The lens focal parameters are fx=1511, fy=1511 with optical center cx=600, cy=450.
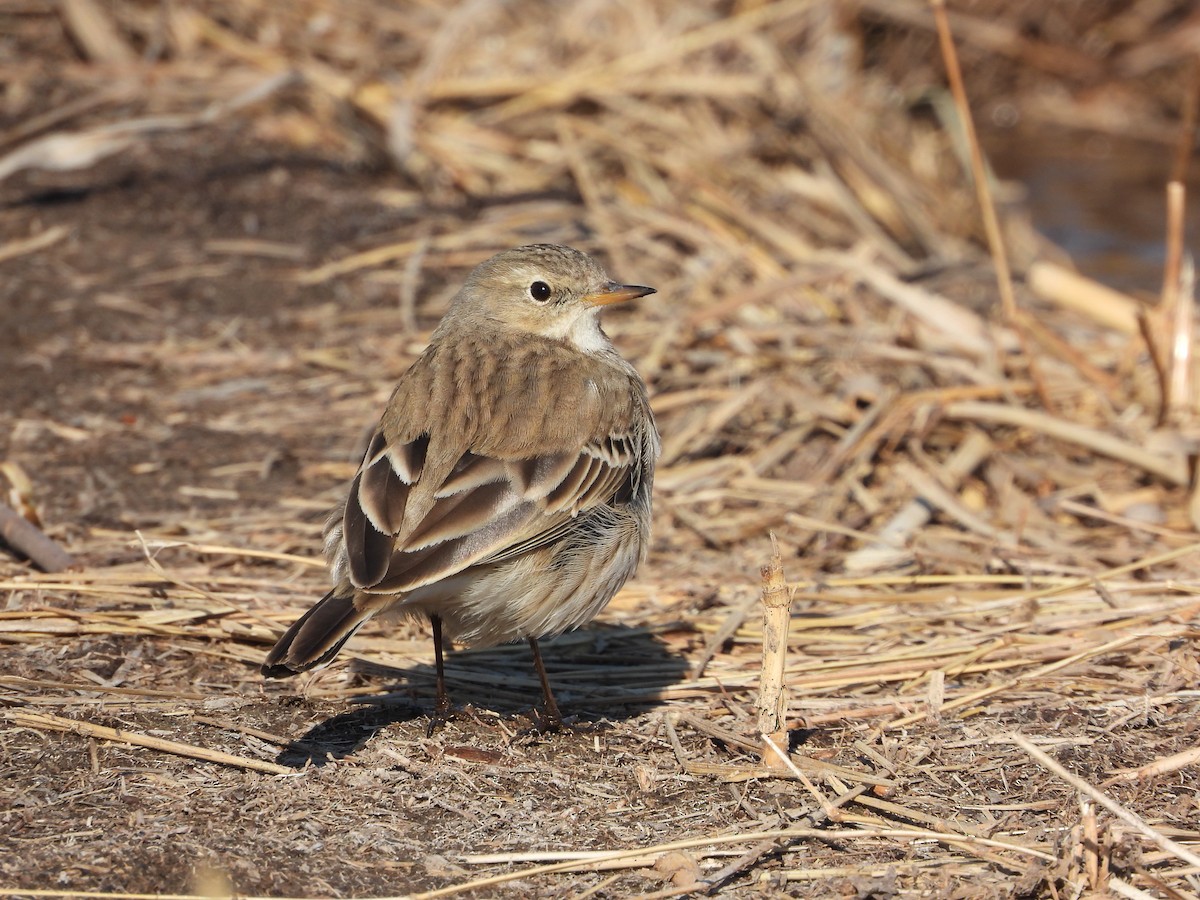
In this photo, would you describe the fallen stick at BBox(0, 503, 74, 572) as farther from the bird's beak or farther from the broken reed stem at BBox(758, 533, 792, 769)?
the broken reed stem at BBox(758, 533, 792, 769)

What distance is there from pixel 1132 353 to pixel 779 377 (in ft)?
5.92

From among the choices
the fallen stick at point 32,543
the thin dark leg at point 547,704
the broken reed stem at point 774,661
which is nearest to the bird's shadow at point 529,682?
the thin dark leg at point 547,704

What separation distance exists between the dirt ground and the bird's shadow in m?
0.02

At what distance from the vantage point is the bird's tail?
3838 mm

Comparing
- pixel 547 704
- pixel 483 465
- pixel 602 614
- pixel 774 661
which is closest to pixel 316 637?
pixel 483 465

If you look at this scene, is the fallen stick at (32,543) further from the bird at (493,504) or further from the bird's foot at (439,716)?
the bird's foot at (439,716)

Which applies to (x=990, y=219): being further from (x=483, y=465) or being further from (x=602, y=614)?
(x=483, y=465)

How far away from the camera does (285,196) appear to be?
A: 9.08 meters

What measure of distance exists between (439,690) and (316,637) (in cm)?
91

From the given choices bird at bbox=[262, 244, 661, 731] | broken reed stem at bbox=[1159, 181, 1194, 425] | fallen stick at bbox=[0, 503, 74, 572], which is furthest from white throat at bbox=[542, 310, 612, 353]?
broken reed stem at bbox=[1159, 181, 1194, 425]

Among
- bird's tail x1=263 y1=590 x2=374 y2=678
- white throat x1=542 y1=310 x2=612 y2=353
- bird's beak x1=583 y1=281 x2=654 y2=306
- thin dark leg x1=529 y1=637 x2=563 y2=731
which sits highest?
bird's beak x1=583 y1=281 x2=654 y2=306

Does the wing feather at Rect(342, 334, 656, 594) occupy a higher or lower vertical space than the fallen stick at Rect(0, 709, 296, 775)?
higher

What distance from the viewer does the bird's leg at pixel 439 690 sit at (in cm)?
468

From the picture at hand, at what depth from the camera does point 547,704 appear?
4.84m
